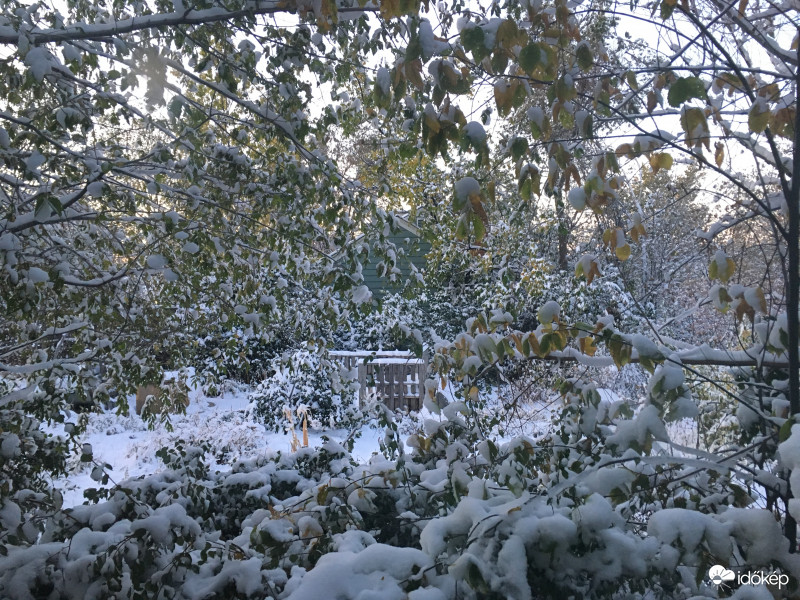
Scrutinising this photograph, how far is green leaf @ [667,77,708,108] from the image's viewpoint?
53.8 inches

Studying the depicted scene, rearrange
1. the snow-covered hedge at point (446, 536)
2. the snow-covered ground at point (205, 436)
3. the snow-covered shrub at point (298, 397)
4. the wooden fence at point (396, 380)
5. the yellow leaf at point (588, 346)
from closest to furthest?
the snow-covered hedge at point (446, 536) < the yellow leaf at point (588, 346) < the snow-covered ground at point (205, 436) < the snow-covered shrub at point (298, 397) < the wooden fence at point (396, 380)

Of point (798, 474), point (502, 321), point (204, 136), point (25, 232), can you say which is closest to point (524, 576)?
point (798, 474)

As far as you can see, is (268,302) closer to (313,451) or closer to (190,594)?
(313,451)

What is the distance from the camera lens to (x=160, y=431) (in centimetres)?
662

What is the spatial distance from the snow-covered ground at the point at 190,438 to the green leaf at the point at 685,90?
15.1 feet

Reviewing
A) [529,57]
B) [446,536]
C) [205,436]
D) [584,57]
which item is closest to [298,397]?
[205,436]

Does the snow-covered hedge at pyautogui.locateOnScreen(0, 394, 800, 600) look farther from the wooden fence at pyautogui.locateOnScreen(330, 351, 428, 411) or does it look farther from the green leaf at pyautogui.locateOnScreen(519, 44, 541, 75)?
the wooden fence at pyautogui.locateOnScreen(330, 351, 428, 411)

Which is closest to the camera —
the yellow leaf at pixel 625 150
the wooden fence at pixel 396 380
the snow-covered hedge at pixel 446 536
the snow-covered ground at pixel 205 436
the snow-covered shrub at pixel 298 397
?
the snow-covered hedge at pixel 446 536

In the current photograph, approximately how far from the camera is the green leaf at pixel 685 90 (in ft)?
4.49

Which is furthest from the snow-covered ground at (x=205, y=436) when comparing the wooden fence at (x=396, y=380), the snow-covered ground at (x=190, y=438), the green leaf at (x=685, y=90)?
the green leaf at (x=685, y=90)

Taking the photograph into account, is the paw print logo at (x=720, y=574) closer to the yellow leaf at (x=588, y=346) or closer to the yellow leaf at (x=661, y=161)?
the yellow leaf at (x=588, y=346)

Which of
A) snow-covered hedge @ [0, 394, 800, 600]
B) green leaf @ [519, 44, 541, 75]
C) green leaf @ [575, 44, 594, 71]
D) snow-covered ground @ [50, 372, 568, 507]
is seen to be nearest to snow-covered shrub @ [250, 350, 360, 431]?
snow-covered ground @ [50, 372, 568, 507]

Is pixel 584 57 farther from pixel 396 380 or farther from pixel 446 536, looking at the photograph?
pixel 396 380

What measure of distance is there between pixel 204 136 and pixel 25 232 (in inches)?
43.9
